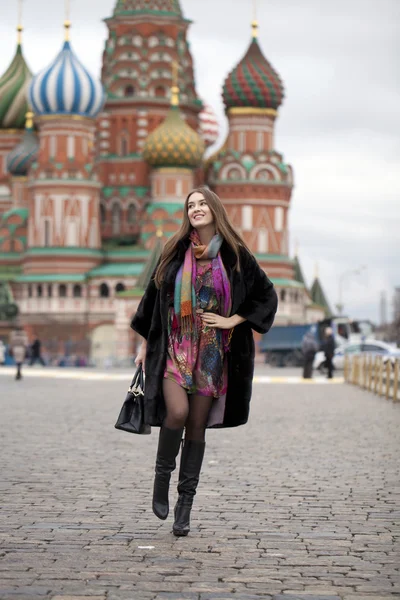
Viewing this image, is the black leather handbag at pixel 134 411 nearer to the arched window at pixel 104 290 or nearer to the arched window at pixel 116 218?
the arched window at pixel 104 290

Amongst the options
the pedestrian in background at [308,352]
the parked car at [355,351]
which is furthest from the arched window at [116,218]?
the pedestrian in background at [308,352]

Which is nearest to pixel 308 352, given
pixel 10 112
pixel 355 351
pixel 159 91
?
pixel 355 351

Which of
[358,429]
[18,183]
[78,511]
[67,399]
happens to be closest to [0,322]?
[18,183]

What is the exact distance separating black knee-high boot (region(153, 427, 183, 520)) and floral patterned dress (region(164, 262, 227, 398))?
25 cm

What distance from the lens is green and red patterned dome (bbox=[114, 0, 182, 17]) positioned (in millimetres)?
84438

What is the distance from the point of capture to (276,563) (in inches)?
265

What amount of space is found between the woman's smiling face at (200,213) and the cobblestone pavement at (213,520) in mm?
1595

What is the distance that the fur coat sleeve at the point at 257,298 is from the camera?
7.80 m

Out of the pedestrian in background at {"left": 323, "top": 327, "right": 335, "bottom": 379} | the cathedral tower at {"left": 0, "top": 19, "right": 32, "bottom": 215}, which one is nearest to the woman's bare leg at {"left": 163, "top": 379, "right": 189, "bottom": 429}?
the pedestrian in background at {"left": 323, "top": 327, "right": 335, "bottom": 379}

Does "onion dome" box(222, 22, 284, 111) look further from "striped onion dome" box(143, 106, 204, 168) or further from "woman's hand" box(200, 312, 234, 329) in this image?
"woman's hand" box(200, 312, 234, 329)

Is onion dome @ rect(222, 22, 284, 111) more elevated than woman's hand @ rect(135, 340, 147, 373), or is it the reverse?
onion dome @ rect(222, 22, 284, 111)

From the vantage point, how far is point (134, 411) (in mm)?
7750

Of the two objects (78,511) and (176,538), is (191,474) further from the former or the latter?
(78,511)

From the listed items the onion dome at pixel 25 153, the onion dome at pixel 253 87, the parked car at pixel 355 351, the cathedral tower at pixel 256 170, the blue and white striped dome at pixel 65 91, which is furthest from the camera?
the onion dome at pixel 25 153
